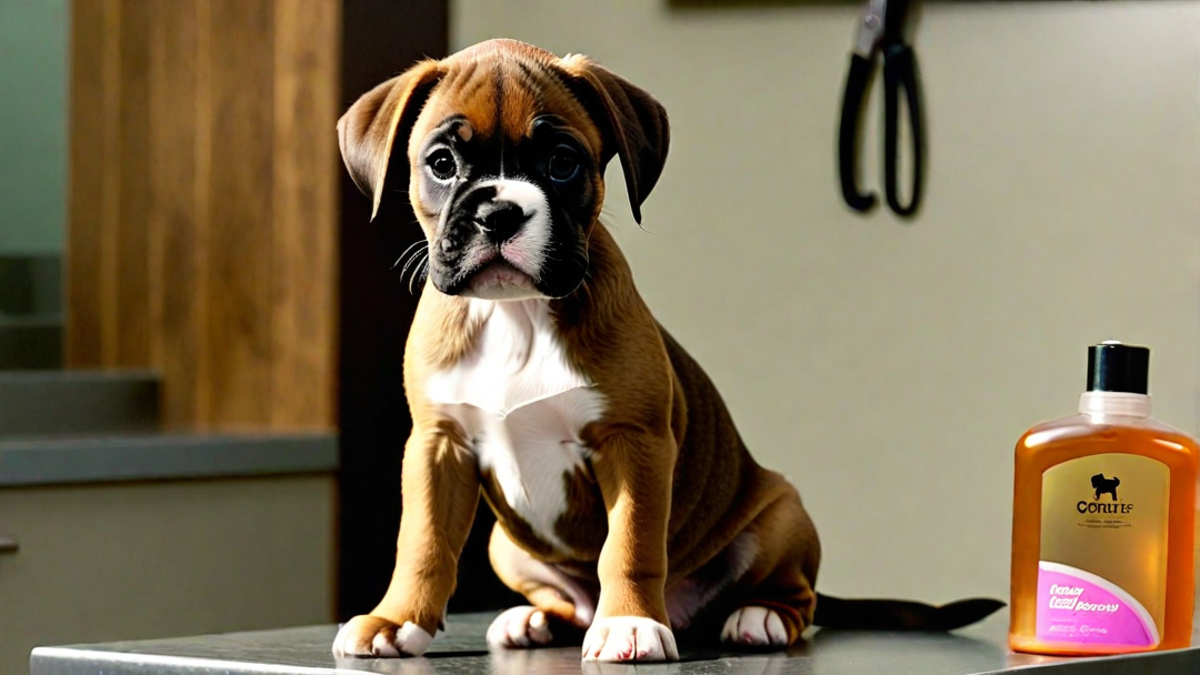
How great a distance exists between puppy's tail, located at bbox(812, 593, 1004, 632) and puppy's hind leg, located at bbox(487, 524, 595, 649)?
18 cm

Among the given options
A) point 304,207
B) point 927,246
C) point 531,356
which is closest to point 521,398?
point 531,356

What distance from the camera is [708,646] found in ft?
2.71

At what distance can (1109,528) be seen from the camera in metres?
0.81

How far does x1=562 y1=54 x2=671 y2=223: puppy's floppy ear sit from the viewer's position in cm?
75

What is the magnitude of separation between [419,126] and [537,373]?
0.14 m

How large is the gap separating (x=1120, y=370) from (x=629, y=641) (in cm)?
33

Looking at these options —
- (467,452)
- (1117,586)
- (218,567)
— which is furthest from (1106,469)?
(218,567)

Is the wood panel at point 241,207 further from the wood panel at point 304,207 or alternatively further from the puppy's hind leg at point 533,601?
the puppy's hind leg at point 533,601

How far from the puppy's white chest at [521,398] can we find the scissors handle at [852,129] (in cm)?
56

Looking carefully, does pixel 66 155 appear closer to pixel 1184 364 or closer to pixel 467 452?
pixel 467 452

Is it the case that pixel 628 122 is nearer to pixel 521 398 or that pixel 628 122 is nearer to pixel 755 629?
pixel 521 398

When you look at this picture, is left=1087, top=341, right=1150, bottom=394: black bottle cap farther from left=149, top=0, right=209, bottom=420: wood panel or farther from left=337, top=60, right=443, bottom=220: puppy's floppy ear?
left=149, top=0, right=209, bottom=420: wood panel

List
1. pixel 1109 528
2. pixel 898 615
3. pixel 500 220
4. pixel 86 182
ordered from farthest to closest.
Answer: pixel 86 182
pixel 898 615
pixel 1109 528
pixel 500 220

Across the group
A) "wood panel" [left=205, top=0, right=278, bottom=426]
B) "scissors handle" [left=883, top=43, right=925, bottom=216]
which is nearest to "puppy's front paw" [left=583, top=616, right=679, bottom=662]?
"scissors handle" [left=883, top=43, right=925, bottom=216]
